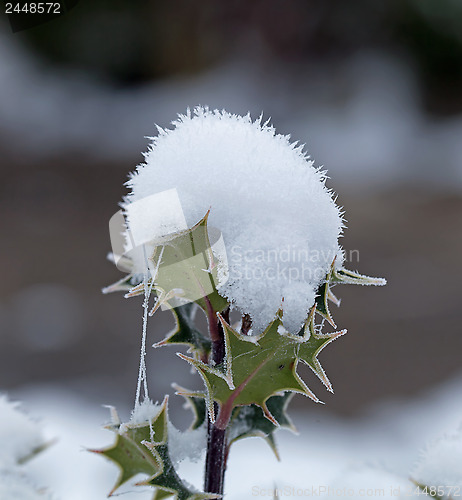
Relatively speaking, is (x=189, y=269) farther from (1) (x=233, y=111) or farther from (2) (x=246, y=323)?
(1) (x=233, y=111)

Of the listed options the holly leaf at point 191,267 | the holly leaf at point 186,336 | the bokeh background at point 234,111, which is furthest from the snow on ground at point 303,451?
the bokeh background at point 234,111

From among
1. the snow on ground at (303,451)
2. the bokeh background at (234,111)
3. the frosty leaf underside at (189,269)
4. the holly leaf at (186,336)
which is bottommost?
the snow on ground at (303,451)

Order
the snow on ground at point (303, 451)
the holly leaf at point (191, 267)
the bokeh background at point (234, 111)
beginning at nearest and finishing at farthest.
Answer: the holly leaf at point (191, 267) < the snow on ground at point (303, 451) < the bokeh background at point (234, 111)

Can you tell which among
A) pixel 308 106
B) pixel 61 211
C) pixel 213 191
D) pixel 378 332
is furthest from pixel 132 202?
pixel 308 106

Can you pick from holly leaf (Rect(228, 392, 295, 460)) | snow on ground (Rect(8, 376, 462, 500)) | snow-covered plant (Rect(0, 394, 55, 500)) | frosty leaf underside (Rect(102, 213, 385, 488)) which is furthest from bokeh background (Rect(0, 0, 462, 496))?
frosty leaf underside (Rect(102, 213, 385, 488))

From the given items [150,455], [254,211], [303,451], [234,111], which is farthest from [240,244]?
[234,111]

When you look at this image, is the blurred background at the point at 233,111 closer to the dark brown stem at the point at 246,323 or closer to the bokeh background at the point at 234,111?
the bokeh background at the point at 234,111
